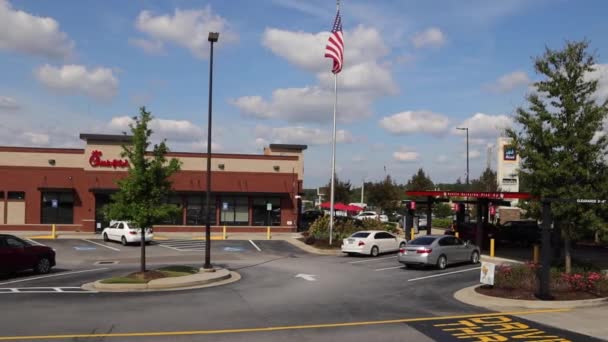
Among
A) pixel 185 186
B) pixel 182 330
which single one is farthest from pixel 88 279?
pixel 185 186

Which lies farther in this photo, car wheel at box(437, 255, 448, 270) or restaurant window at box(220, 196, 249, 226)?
restaurant window at box(220, 196, 249, 226)

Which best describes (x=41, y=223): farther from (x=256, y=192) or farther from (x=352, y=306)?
(x=352, y=306)

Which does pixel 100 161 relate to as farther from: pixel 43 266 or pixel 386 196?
pixel 386 196

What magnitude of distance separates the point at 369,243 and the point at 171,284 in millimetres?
13780

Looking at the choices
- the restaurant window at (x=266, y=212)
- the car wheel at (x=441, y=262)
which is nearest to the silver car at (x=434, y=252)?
the car wheel at (x=441, y=262)

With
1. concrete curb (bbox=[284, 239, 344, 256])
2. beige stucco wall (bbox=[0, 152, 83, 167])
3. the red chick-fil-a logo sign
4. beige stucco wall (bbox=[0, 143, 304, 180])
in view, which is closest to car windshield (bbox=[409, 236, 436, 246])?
concrete curb (bbox=[284, 239, 344, 256])

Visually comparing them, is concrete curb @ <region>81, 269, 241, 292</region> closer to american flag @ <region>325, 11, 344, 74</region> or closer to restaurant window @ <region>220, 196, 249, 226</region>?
american flag @ <region>325, 11, 344, 74</region>

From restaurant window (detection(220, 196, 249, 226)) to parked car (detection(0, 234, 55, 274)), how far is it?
83.0 feet

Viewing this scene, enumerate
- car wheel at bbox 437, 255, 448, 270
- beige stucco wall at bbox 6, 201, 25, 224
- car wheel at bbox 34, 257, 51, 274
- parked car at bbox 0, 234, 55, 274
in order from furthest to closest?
beige stucco wall at bbox 6, 201, 25, 224, car wheel at bbox 437, 255, 448, 270, car wheel at bbox 34, 257, 51, 274, parked car at bbox 0, 234, 55, 274

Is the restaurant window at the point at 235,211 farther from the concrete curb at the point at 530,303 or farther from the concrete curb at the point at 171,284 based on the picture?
the concrete curb at the point at 530,303

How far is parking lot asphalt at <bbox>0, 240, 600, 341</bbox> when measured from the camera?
12094 millimetres

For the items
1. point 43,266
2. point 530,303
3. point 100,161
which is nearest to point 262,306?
point 530,303

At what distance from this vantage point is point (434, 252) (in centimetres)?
2461

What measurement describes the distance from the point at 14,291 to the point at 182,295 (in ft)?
18.1
